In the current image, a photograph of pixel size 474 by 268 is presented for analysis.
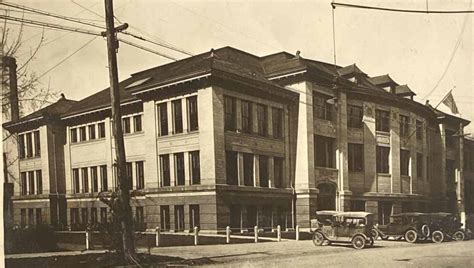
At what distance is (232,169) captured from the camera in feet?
21.6

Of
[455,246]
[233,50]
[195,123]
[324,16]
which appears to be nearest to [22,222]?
[195,123]

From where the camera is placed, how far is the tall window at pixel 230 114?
20.6 ft

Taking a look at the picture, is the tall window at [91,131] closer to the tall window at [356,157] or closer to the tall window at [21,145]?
the tall window at [21,145]

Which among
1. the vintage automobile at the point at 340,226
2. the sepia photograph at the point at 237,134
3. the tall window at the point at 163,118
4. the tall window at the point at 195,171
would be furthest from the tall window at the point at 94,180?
the vintage automobile at the point at 340,226

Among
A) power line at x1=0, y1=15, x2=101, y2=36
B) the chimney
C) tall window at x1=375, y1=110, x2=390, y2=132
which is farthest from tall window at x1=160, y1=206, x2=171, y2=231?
tall window at x1=375, y1=110, x2=390, y2=132

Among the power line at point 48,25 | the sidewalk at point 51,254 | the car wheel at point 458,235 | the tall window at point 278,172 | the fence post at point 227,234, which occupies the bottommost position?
the car wheel at point 458,235

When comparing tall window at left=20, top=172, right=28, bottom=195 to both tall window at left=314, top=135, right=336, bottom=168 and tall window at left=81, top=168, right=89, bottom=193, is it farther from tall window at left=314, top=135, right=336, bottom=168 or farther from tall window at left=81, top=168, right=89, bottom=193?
tall window at left=314, top=135, right=336, bottom=168

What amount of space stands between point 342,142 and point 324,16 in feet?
5.46

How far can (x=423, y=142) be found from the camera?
21.4ft

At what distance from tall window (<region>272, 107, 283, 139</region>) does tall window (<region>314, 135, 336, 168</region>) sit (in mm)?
547

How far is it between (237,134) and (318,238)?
75.7 inches

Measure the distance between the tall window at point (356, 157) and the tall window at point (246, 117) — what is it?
1.35 metres

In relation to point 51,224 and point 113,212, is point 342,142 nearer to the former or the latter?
point 113,212

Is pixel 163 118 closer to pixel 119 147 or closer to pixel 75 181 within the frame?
pixel 119 147
